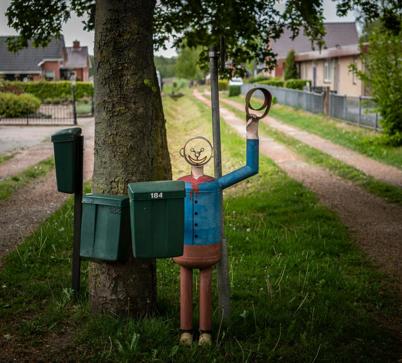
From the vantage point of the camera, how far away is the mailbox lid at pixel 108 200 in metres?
4.72

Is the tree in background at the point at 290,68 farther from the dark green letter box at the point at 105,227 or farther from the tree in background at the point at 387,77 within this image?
the dark green letter box at the point at 105,227

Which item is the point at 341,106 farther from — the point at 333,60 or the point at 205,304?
the point at 205,304

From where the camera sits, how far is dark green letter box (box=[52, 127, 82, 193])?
544 centimetres

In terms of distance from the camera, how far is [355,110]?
2238cm

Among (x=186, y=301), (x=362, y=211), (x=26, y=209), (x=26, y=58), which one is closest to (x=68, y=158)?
(x=186, y=301)

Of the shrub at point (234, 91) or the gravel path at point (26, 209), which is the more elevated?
the shrub at point (234, 91)

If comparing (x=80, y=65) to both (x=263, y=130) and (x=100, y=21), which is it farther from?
(x=100, y=21)

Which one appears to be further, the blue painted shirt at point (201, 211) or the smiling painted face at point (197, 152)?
the smiling painted face at point (197, 152)

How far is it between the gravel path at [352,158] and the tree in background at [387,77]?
3.70ft

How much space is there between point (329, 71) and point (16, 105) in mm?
18961

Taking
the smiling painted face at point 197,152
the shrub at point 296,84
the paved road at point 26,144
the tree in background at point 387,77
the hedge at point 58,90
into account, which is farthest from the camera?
the hedge at point 58,90

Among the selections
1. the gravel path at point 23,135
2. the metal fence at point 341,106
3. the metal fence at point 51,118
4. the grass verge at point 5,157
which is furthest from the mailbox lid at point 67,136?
Result: the metal fence at point 51,118

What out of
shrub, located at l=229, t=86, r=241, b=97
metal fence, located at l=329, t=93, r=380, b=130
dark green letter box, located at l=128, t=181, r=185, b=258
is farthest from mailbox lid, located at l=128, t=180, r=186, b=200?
shrub, located at l=229, t=86, r=241, b=97

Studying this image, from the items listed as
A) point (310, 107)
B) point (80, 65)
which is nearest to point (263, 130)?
point (310, 107)
